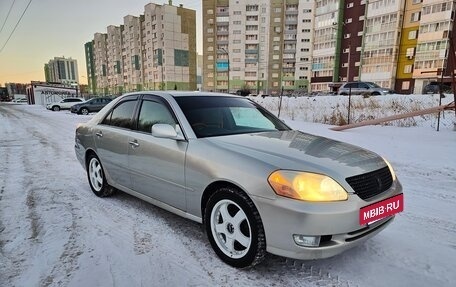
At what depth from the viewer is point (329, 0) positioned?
63.3 metres

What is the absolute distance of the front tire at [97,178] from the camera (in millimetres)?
4410

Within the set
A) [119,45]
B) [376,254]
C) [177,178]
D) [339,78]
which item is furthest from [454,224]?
[119,45]

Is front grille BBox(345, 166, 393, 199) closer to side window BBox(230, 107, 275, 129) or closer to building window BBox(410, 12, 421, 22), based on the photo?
side window BBox(230, 107, 275, 129)

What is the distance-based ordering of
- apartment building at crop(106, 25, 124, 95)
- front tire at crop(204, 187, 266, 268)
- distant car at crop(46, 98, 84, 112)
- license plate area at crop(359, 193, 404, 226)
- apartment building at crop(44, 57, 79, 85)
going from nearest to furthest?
license plate area at crop(359, 193, 404, 226), front tire at crop(204, 187, 266, 268), distant car at crop(46, 98, 84, 112), apartment building at crop(106, 25, 124, 95), apartment building at crop(44, 57, 79, 85)

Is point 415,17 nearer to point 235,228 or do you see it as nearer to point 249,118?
point 249,118

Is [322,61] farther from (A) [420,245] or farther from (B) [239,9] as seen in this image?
(A) [420,245]

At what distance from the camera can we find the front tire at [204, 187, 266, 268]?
2.44 meters

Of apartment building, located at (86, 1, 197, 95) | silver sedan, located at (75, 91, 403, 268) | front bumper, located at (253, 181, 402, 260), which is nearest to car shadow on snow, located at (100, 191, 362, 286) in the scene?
silver sedan, located at (75, 91, 403, 268)

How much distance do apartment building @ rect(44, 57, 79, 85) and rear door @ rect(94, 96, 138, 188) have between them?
14302cm

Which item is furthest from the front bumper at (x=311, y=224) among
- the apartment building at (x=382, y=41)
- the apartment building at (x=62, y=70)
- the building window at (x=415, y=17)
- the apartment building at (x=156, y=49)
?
the apartment building at (x=62, y=70)

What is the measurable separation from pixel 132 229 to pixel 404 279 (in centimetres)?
271

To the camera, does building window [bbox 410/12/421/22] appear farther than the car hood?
Yes

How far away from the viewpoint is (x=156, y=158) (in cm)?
329

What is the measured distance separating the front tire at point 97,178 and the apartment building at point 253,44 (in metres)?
84.1
